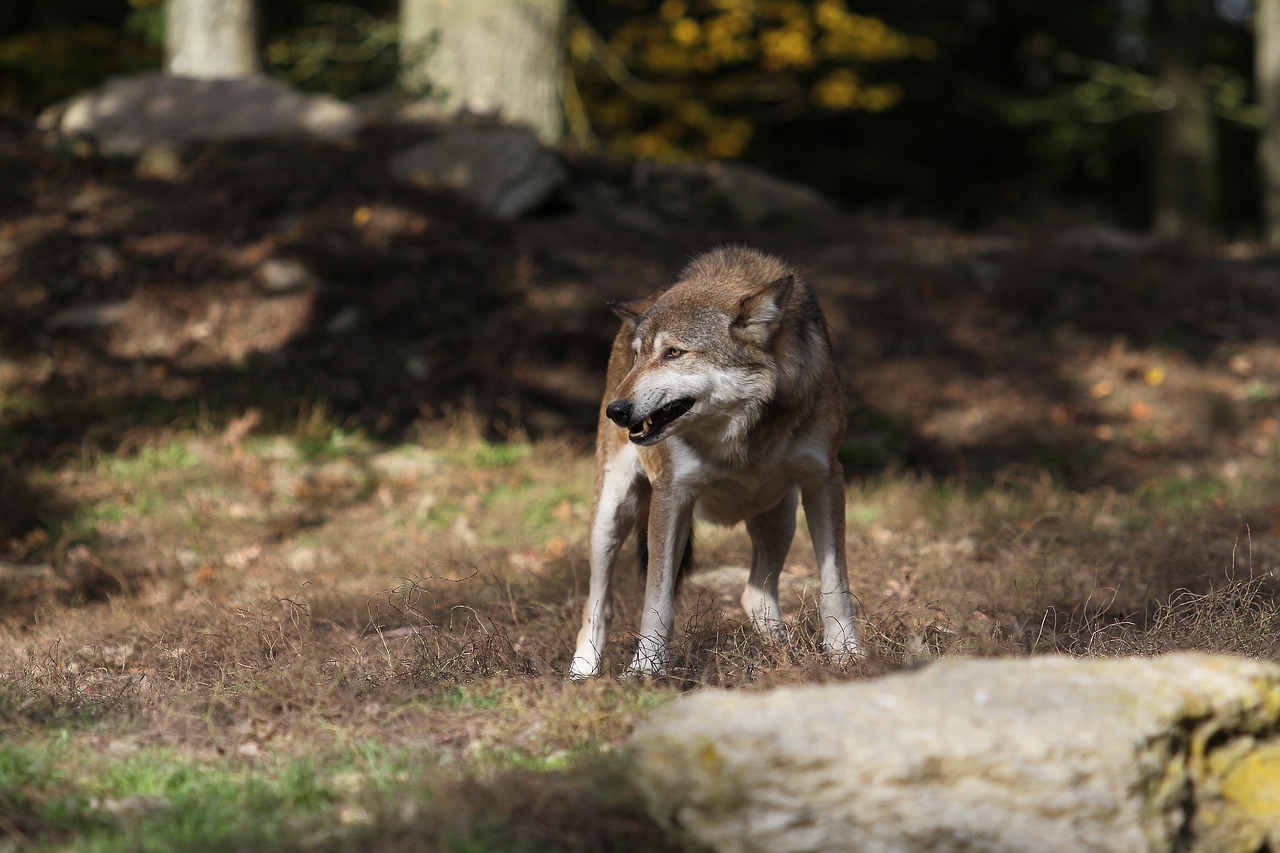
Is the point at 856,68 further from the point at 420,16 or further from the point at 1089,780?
the point at 1089,780

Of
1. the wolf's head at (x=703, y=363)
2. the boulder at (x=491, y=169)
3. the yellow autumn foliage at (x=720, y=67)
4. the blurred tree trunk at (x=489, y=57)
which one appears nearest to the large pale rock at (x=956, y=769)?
the wolf's head at (x=703, y=363)

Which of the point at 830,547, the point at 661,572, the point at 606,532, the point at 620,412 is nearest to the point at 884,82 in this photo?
the point at 606,532

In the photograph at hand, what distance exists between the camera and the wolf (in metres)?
5.22

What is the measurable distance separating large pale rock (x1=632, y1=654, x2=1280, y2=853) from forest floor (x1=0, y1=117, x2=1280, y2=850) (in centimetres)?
40

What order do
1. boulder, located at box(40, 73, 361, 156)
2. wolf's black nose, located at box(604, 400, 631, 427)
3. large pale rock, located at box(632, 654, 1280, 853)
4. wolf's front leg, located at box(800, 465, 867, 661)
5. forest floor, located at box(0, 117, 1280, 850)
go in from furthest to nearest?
1. boulder, located at box(40, 73, 361, 156)
2. wolf's front leg, located at box(800, 465, 867, 661)
3. wolf's black nose, located at box(604, 400, 631, 427)
4. forest floor, located at box(0, 117, 1280, 850)
5. large pale rock, located at box(632, 654, 1280, 853)

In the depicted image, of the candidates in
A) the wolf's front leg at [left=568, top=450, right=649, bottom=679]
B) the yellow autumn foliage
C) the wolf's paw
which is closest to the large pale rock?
the wolf's paw

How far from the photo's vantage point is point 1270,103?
18.0m

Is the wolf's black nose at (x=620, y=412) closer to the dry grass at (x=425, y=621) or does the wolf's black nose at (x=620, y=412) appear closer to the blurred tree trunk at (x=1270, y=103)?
the dry grass at (x=425, y=621)

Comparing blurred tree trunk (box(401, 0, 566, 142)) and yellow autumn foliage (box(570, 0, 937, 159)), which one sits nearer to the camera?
blurred tree trunk (box(401, 0, 566, 142))

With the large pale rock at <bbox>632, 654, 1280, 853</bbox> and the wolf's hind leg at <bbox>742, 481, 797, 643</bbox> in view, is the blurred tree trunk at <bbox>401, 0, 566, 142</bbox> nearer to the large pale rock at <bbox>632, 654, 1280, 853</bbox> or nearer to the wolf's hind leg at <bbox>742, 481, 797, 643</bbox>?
the wolf's hind leg at <bbox>742, 481, 797, 643</bbox>

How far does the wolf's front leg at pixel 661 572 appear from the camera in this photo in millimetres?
Answer: 5355

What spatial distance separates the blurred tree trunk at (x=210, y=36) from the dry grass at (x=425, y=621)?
705 cm

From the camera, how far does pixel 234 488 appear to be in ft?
31.6

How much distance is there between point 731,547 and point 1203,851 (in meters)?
4.59
